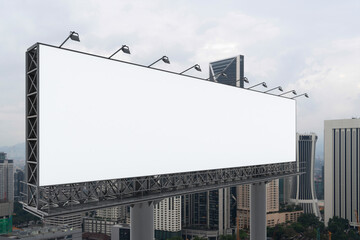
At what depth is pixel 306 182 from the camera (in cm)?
13362

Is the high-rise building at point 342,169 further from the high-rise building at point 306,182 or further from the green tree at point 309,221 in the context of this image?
the high-rise building at point 306,182

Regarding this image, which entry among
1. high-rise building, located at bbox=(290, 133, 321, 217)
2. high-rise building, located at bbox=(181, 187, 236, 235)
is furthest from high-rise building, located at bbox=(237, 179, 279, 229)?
high-rise building, located at bbox=(290, 133, 321, 217)

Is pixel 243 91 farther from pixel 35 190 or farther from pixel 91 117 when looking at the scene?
pixel 35 190

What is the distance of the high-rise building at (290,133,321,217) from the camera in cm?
13125

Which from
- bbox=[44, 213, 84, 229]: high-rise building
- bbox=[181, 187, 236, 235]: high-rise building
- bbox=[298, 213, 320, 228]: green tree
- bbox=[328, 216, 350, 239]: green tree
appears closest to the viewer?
bbox=[328, 216, 350, 239]: green tree

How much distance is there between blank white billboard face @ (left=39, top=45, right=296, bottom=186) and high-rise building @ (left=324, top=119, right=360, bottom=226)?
87972mm

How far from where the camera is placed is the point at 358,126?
99.1m

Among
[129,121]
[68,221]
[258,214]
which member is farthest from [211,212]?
[129,121]

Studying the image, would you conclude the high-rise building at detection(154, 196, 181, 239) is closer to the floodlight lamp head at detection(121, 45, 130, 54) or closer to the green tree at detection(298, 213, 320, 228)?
the green tree at detection(298, 213, 320, 228)

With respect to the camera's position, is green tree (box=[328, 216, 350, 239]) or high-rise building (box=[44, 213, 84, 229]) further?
high-rise building (box=[44, 213, 84, 229])

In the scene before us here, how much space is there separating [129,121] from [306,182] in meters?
132

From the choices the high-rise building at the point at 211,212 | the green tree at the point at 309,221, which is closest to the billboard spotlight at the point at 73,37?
the green tree at the point at 309,221

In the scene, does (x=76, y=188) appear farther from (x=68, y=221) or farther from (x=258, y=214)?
(x=68, y=221)

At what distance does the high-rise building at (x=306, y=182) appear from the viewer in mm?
131250
